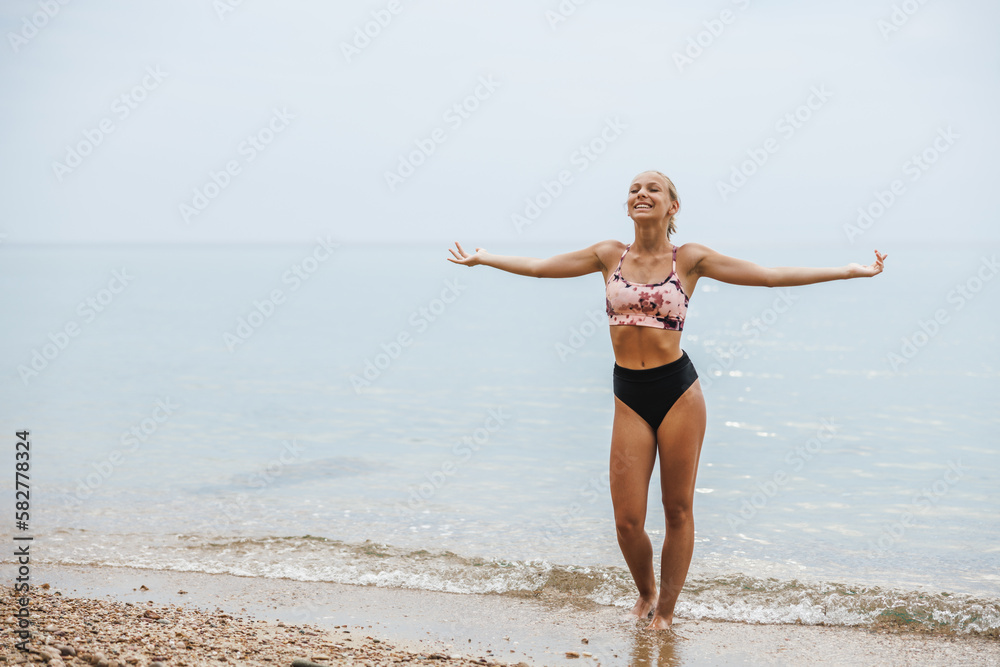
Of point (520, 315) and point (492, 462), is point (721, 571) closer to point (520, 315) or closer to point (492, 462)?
point (492, 462)

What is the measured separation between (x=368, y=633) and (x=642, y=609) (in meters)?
1.80

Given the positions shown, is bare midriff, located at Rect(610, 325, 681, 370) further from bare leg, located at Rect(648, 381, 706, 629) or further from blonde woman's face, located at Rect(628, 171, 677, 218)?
blonde woman's face, located at Rect(628, 171, 677, 218)

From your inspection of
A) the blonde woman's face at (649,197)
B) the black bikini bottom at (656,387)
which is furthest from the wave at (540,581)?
the blonde woman's face at (649,197)

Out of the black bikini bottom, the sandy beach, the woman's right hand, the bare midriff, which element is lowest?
the sandy beach

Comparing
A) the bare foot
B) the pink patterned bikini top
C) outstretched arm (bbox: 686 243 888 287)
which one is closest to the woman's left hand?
outstretched arm (bbox: 686 243 888 287)

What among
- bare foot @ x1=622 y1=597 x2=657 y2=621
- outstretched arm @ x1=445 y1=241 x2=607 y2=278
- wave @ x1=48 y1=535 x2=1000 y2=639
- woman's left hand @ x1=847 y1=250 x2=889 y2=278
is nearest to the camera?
woman's left hand @ x1=847 y1=250 x2=889 y2=278

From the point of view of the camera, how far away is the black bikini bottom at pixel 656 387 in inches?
201

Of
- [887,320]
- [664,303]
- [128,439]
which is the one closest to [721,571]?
[664,303]

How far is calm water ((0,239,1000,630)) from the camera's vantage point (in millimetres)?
7086

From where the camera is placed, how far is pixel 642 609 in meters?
5.66

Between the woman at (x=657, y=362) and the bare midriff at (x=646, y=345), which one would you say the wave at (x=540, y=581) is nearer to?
the woman at (x=657, y=362)

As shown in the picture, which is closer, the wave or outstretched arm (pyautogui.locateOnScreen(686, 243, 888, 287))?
outstretched arm (pyautogui.locateOnScreen(686, 243, 888, 287))

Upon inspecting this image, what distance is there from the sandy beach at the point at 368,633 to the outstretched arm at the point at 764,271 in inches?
88.5

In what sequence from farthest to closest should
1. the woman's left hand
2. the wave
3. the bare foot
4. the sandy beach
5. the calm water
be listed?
the calm water < the wave < the bare foot < the woman's left hand < the sandy beach
